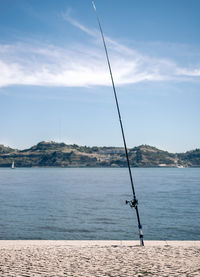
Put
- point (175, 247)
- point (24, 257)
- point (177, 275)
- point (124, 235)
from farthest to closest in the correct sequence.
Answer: point (124, 235) → point (175, 247) → point (24, 257) → point (177, 275)

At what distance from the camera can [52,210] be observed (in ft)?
115

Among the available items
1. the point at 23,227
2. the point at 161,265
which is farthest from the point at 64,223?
the point at 161,265

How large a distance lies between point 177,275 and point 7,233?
17.3 m

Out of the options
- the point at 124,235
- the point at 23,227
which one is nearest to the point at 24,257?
the point at 124,235

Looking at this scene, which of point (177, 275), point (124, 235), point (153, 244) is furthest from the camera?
point (124, 235)

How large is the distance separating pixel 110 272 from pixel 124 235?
1382cm

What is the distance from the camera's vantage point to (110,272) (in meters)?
8.89

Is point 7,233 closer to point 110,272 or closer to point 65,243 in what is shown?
point 65,243

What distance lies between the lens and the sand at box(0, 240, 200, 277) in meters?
8.87

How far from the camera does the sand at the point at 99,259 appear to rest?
8867mm

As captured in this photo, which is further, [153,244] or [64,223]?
[64,223]

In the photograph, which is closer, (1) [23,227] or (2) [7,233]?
(2) [7,233]

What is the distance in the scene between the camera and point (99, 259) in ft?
34.8

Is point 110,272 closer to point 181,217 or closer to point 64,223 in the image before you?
point 64,223
